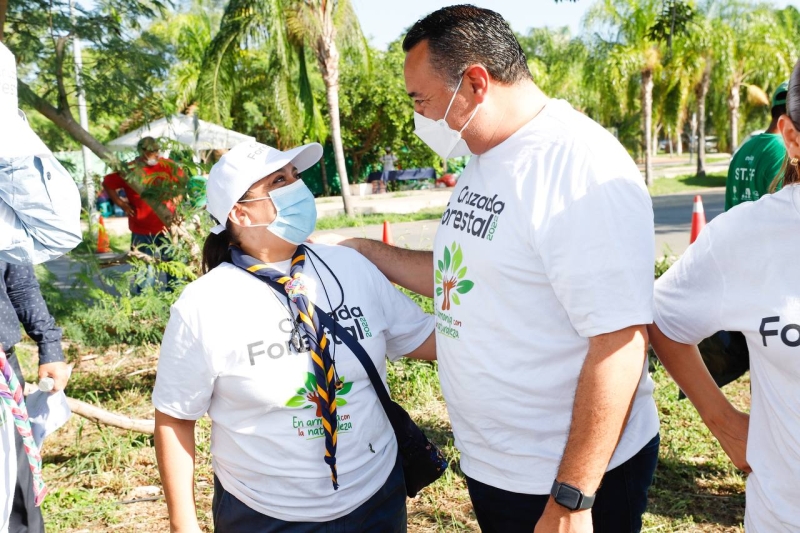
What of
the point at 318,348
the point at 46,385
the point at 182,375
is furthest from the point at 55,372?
the point at 318,348

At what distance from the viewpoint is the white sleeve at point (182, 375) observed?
2.00 metres

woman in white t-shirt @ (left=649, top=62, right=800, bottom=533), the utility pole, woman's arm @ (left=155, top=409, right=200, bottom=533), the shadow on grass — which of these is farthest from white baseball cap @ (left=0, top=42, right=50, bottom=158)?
the utility pole

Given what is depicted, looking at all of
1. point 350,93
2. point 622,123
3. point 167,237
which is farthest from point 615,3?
point 167,237

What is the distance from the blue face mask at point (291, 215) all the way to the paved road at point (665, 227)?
7048mm

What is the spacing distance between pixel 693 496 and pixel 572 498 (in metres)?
2.27

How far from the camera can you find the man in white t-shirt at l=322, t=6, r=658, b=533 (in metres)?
1.65

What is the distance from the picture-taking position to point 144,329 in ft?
18.5

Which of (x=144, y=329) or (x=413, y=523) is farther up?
(x=144, y=329)

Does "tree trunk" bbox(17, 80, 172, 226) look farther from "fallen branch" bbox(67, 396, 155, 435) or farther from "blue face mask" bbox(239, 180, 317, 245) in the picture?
"blue face mask" bbox(239, 180, 317, 245)

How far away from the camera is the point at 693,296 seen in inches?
69.1

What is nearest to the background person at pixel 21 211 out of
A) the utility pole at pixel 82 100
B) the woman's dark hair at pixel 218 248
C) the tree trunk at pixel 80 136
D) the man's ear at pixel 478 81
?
the woman's dark hair at pixel 218 248

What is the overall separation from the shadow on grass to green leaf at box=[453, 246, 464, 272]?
2162mm

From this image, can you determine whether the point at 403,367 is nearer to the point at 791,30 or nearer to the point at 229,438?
the point at 229,438

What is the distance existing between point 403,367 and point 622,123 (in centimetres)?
3015
